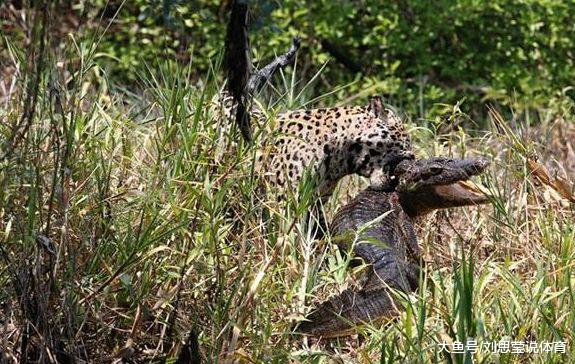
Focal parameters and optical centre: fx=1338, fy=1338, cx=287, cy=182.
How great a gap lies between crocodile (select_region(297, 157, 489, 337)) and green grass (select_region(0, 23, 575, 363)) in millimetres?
83

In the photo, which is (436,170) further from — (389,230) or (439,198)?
(389,230)

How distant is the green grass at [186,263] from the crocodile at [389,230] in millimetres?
83

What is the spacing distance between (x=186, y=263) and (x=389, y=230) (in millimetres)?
1216

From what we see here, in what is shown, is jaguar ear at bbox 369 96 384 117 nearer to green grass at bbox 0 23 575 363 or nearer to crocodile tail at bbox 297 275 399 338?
green grass at bbox 0 23 575 363

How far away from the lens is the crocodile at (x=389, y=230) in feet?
17.6

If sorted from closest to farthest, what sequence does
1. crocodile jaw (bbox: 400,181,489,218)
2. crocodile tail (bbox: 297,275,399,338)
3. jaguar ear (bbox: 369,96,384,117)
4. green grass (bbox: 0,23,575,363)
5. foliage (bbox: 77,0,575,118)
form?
1. green grass (bbox: 0,23,575,363)
2. crocodile tail (bbox: 297,275,399,338)
3. crocodile jaw (bbox: 400,181,489,218)
4. jaguar ear (bbox: 369,96,384,117)
5. foliage (bbox: 77,0,575,118)

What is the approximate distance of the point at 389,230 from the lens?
19.5 ft

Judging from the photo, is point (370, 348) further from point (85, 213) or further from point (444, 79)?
point (444, 79)

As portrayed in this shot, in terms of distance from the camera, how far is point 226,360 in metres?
4.88

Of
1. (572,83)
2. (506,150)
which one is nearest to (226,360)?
(506,150)

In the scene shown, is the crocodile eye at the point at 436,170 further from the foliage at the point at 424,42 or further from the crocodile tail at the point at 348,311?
the foliage at the point at 424,42

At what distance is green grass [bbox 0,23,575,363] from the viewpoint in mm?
4844

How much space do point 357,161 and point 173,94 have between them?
1113 mm

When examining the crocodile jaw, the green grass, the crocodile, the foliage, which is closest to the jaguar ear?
the crocodile
